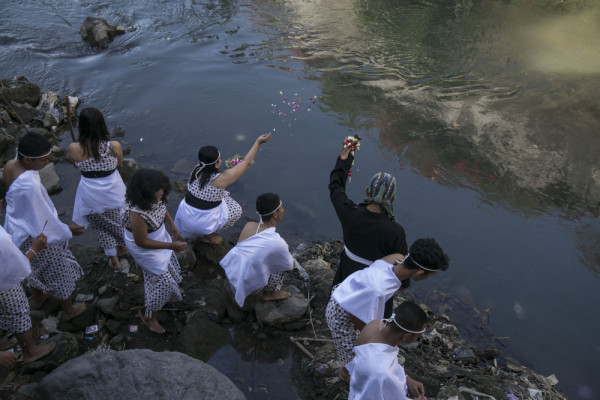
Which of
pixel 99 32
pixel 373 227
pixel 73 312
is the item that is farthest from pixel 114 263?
pixel 99 32

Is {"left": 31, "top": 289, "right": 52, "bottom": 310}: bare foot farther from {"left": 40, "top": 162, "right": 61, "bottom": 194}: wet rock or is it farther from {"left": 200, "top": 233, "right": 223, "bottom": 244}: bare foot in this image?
{"left": 40, "top": 162, "right": 61, "bottom": 194}: wet rock

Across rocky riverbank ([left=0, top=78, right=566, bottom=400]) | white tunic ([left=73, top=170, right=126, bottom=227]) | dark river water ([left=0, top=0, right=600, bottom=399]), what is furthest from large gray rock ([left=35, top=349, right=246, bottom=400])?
white tunic ([left=73, top=170, right=126, bottom=227])

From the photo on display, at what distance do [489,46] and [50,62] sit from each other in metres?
11.9

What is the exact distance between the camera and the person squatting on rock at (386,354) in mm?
2877

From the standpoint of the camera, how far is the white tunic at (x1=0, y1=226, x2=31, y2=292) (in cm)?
340

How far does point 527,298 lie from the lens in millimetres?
6277


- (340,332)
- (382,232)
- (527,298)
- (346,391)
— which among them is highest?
(382,232)

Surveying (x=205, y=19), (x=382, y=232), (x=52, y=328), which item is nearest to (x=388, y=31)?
A: (x=205, y=19)

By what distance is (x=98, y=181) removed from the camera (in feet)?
16.3

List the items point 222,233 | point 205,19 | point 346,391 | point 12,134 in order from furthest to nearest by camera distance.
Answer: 1. point 205,19
2. point 12,134
3. point 222,233
4. point 346,391

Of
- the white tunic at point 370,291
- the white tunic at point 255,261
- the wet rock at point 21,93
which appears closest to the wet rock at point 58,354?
the white tunic at point 255,261

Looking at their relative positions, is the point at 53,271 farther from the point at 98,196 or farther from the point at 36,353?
the point at 98,196

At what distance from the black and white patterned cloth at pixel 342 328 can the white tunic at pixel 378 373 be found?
71cm

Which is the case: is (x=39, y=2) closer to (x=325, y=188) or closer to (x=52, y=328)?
(x=325, y=188)
